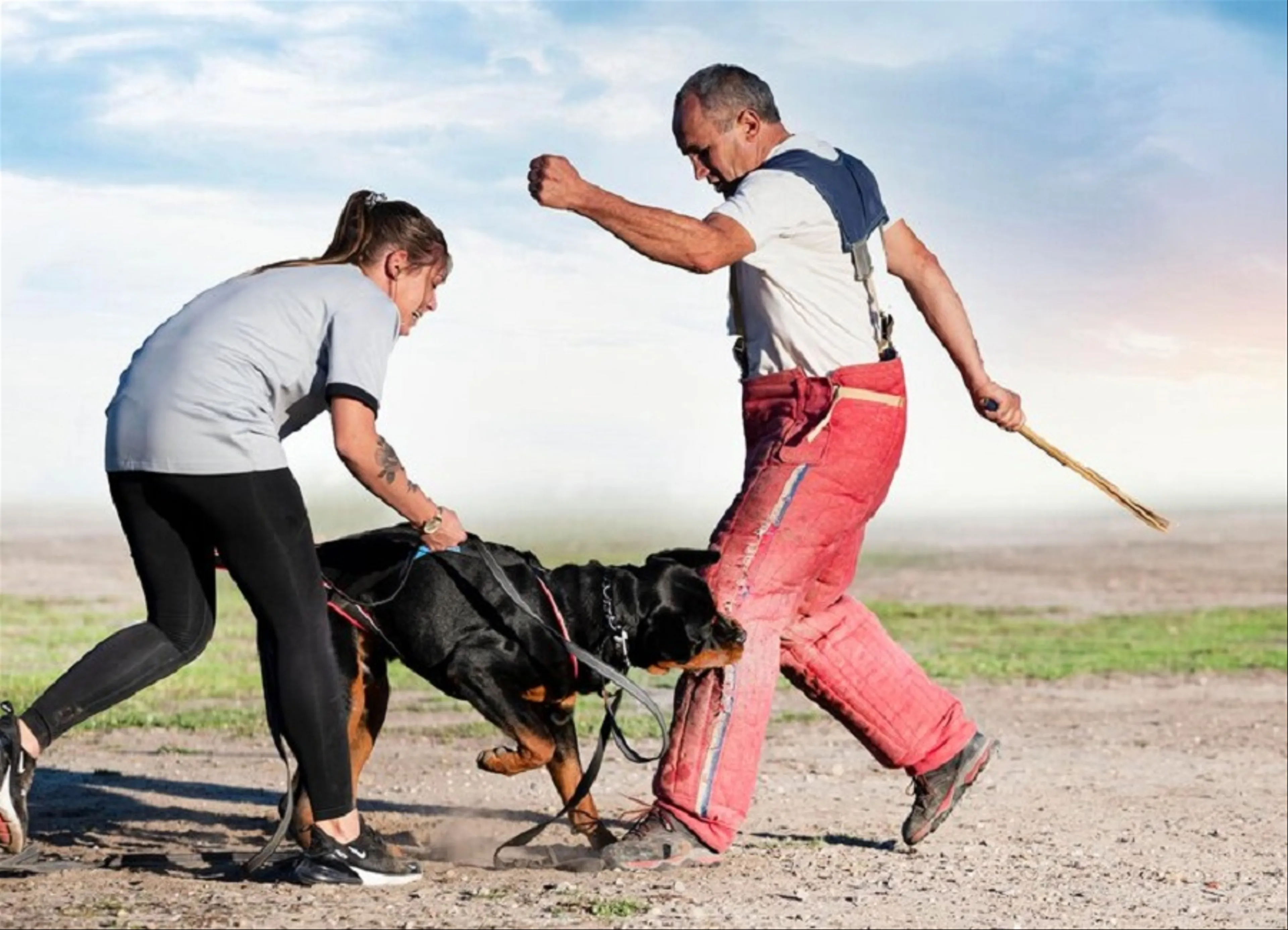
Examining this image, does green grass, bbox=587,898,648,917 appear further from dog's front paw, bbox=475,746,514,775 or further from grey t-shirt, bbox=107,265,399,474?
grey t-shirt, bbox=107,265,399,474

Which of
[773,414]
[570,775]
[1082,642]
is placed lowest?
[1082,642]

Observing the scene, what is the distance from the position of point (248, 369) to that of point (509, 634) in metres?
1.78

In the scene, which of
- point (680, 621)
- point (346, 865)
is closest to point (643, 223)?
point (680, 621)

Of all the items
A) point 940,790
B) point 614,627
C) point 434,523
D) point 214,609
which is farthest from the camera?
point 940,790

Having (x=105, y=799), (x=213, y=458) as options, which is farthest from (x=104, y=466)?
(x=105, y=799)

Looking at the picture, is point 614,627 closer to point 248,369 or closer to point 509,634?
point 509,634

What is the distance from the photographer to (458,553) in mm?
6590

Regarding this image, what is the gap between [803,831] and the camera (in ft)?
25.9

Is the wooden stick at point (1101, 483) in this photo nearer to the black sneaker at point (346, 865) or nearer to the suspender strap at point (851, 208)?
the suspender strap at point (851, 208)

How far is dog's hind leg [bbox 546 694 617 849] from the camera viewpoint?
22.3 feet

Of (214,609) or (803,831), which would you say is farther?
(803,831)

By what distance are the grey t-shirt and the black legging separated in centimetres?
10

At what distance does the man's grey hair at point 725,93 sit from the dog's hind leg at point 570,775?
225cm

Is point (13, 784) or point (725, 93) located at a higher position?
point (725, 93)
